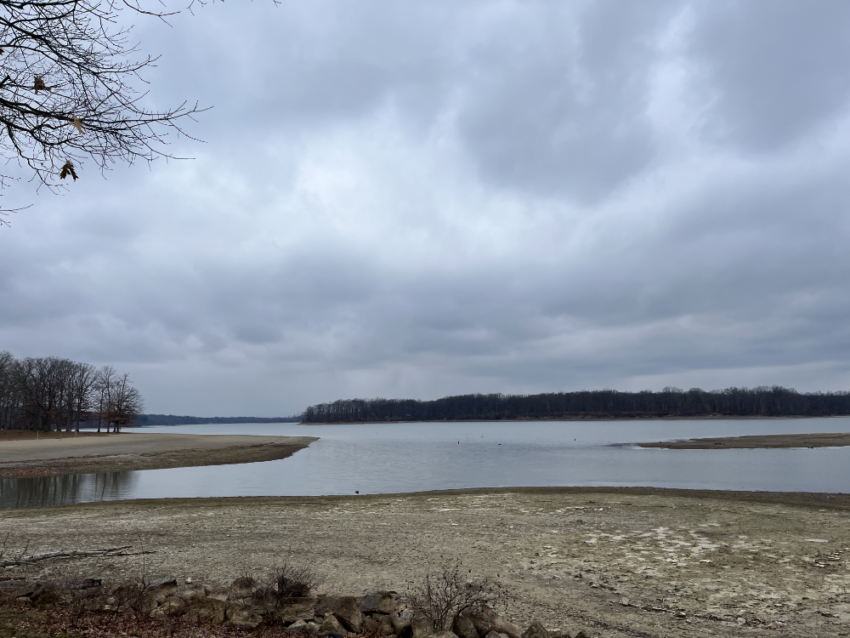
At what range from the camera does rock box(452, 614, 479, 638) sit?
5539 mm

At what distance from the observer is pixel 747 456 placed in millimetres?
39906

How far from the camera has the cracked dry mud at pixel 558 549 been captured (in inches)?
279

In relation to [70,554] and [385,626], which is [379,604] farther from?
[70,554]

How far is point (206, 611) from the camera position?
Answer: 18.6 ft

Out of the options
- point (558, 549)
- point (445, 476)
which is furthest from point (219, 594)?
point (445, 476)

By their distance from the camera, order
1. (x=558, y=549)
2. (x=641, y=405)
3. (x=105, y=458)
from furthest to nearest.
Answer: (x=641, y=405), (x=105, y=458), (x=558, y=549)

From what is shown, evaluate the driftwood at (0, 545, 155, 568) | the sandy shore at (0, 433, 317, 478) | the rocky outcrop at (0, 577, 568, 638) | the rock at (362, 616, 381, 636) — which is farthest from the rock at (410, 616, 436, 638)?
the sandy shore at (0, 433, 317, 478)

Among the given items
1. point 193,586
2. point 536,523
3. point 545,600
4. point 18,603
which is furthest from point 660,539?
point 18,603

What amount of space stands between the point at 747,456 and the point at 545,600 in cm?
3930

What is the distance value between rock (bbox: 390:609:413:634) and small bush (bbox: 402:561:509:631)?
13 centimetres

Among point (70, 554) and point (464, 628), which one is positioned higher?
point (464, 628)

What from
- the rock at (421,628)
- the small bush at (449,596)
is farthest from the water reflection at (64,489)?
the rock at (421,628)

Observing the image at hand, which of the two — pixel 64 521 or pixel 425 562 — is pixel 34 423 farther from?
pixel 425 562

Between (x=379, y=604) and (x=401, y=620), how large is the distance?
0.52 m
